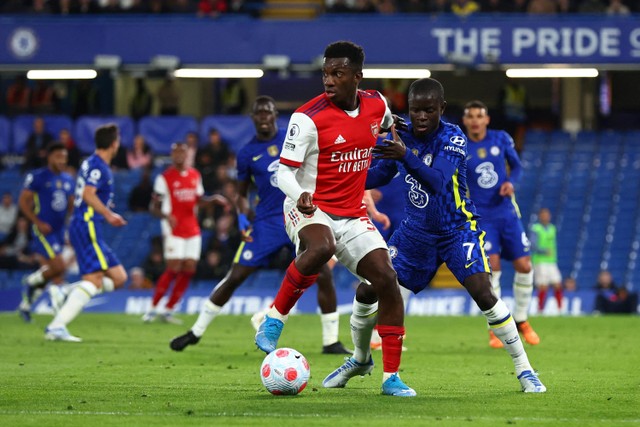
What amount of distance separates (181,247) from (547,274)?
7901mm

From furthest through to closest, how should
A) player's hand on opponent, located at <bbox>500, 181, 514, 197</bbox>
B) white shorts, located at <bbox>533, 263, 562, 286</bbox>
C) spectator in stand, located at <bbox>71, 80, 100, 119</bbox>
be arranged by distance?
1. spectator in stand, located at <bbox>71, 80, 100, 119</bbox>
2. white shorts, located at <bbox>533, 263, 562, 286</bbox>
3. player's hand on opponent, located at <bbox>500, 181, 514, 197</bbox>

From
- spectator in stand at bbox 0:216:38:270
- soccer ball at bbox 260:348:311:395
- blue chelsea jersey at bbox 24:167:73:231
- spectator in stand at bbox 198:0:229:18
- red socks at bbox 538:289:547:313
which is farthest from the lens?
spectator in stand at bbox 198:0:229:18

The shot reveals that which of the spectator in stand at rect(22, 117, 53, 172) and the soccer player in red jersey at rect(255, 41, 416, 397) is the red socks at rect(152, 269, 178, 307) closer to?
the spectator in stand at rect(22, 117, 53, 172)

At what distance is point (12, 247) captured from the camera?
24438mm

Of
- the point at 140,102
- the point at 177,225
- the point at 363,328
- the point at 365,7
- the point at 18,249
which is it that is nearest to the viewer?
the point at 363,328

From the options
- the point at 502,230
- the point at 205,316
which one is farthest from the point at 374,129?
the point at 502,230

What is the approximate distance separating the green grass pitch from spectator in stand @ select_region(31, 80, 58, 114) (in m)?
13.6

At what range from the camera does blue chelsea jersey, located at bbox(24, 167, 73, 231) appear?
61.6 feet

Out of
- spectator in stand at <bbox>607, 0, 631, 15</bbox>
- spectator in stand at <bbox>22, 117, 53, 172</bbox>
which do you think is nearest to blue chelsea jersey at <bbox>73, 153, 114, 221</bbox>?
spectator in stand at <bbox>22, 117, 53, 172</bbox>

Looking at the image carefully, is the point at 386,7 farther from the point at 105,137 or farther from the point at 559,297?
the point at 105,137

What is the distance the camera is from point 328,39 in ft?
86.9

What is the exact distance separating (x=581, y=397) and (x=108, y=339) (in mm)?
7865

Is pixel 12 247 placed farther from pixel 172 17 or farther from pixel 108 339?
pixel 108 339

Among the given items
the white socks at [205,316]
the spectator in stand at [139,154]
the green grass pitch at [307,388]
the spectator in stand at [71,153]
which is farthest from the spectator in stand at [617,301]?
the spectator in stand at [71,153]
